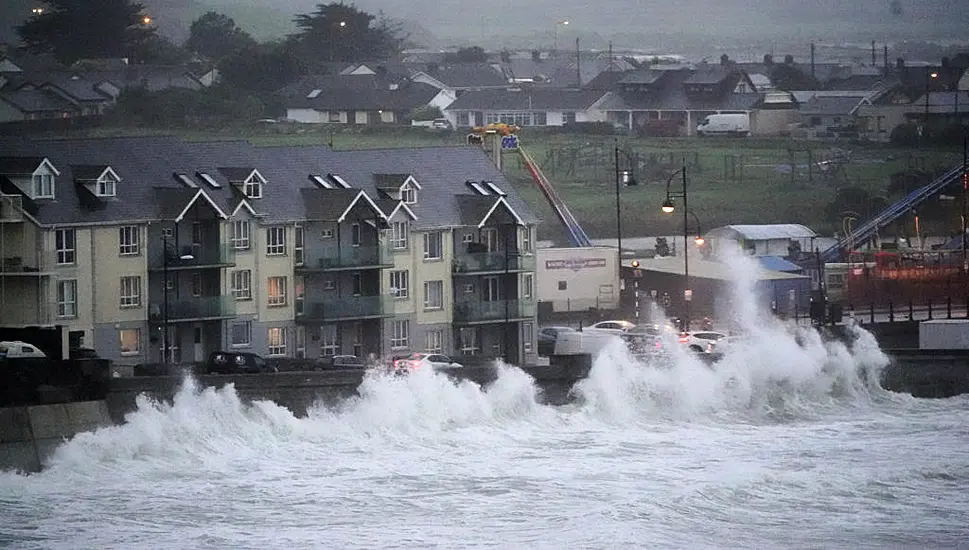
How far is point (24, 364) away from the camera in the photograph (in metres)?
31.4

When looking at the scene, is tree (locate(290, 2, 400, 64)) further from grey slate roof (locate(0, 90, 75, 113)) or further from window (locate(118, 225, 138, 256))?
window (locate(118, 225, 138, 256))

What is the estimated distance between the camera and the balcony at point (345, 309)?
38438mm

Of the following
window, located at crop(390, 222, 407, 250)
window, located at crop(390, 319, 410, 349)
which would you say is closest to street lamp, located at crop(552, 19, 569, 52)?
window, located at crop(390, 222, 407, 250)

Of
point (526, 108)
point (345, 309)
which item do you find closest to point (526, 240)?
point (345, 309)

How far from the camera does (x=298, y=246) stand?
128ft

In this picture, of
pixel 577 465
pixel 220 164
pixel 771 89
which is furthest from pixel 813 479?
pixel 771 89

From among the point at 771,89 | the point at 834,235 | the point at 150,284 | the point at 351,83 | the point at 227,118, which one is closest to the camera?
the point at 150,284

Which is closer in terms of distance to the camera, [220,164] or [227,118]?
[220,164]

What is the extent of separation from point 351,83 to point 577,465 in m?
52.6

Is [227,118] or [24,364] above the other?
[227,118]

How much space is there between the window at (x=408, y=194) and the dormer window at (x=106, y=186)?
6.00 m

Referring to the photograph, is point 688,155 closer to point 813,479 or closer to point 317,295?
point 317,295

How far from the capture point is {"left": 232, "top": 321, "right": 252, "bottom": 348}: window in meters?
37.6

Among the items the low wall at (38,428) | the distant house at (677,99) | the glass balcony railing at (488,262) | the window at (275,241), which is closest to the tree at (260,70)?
the distant house at (677,99)
